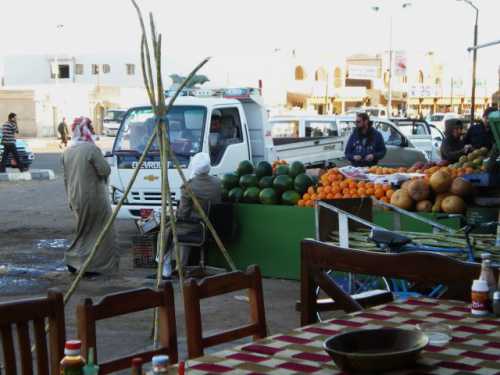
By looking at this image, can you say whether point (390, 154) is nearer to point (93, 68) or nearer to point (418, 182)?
point (418, 182)

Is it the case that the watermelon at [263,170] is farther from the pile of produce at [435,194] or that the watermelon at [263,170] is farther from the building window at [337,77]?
the building window at [337,77]

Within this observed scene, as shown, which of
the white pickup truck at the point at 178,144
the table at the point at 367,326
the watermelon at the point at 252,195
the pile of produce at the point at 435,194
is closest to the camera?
the table at the point at 367,326

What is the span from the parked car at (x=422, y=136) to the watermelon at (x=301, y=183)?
12940mm

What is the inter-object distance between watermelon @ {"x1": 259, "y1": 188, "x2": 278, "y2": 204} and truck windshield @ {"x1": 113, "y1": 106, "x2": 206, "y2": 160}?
2.23 m

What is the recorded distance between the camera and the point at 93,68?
274 feet

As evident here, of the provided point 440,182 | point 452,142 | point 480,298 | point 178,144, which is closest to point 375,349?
point 480,298

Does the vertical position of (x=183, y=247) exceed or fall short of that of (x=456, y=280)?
it falls short

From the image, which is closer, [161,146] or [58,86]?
[161,146]

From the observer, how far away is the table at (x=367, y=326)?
3.15 metres

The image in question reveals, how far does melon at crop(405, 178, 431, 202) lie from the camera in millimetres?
8602

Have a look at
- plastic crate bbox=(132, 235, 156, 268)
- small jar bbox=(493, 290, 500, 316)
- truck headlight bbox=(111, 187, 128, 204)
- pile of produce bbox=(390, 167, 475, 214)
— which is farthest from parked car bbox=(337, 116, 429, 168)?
small jar bbox=(493, 290, 500, 316)

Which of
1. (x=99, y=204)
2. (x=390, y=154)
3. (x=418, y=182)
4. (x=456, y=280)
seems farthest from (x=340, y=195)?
(x=390, y=154)

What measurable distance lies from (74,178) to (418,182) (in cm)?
371

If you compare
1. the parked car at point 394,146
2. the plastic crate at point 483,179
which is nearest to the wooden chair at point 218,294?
the plastic crate at point 483,179
